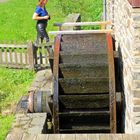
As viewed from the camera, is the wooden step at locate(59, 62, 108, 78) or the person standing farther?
the person standing

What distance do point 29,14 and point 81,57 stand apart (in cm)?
1303

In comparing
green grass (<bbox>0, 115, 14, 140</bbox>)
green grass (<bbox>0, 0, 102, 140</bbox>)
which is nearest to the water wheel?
green grass (<bbox>0, 115, 14, 140</bbox>)

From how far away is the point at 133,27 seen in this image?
16.2ft

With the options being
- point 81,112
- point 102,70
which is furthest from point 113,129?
point 102,70

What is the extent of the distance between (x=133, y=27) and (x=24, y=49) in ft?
22.8

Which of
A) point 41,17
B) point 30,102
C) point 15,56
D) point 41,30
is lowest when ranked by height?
point 15,56

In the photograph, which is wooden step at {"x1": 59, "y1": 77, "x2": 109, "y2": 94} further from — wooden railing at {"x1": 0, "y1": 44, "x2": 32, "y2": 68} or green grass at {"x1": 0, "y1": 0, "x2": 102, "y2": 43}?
green grass at {"x1": 0, "y1": 0, "x2": 102, "y2": 43}

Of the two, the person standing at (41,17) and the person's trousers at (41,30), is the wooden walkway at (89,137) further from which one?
the person's trousers at (41,30)

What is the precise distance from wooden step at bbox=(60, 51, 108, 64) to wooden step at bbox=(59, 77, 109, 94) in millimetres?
378

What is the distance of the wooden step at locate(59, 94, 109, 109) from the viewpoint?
21.2 ft

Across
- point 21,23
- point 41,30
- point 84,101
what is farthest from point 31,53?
point 21,23

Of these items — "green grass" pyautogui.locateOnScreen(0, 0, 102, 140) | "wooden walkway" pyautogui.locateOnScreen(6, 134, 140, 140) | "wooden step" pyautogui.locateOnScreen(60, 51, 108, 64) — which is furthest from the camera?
"green grass" pyautogui.locateOnScreen(0, 0, 102, 140)

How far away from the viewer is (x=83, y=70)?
22.0ft

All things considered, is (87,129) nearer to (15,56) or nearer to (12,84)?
(12,84)
